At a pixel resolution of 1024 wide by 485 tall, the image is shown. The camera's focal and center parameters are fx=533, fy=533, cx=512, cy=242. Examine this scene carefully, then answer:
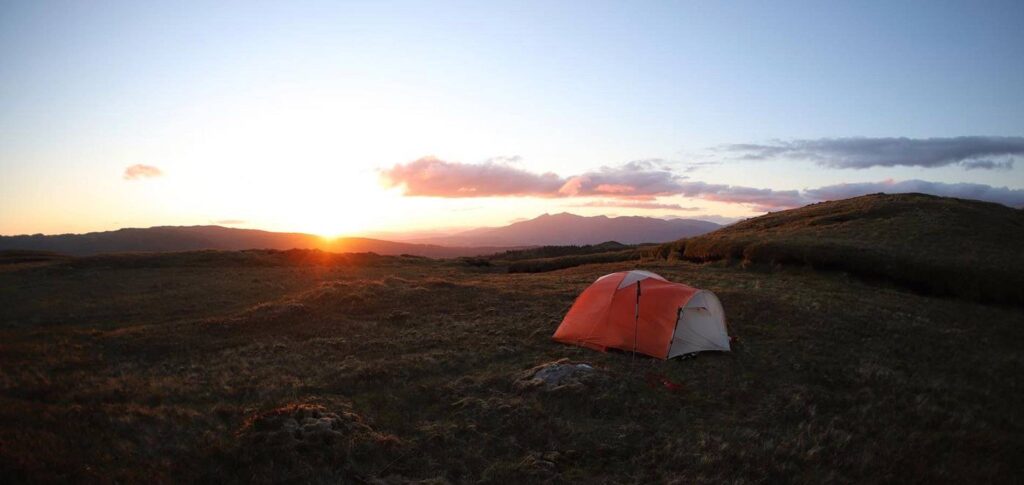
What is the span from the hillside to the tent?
20.1 metres

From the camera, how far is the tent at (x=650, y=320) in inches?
693

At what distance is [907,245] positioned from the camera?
35375 millimetres

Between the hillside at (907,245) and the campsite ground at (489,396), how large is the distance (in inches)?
126

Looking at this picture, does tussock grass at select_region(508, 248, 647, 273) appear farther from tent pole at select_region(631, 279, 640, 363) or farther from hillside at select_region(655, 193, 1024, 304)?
tent pole at select_region(631, 279, 640, 363)

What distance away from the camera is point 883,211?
4741 centimetres


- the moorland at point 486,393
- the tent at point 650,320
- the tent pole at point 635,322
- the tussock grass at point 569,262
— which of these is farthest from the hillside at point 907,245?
the tent pole at point 635,322

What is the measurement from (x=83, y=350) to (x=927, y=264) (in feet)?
133

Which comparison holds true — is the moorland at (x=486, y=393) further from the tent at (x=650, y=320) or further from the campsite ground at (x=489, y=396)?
the tent at (x=650, y=320)

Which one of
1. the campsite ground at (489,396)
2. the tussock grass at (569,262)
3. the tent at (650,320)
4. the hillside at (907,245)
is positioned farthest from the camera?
the tussock grass at (569,262)

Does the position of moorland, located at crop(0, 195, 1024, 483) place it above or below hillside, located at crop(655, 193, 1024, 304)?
below

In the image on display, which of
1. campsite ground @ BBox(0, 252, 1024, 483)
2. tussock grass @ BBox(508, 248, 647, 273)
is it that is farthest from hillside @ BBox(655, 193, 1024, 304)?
tussock grass @ BBox(508, 248, 647, 273)

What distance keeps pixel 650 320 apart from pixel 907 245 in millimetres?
27752

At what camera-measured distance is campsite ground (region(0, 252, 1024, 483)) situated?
31.3ft

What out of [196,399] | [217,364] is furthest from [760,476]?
[217,364]
